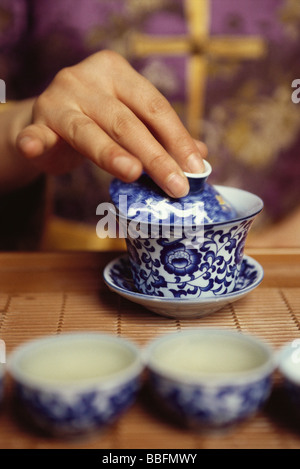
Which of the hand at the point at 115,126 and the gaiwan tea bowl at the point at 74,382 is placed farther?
the hand at the point at 115,126

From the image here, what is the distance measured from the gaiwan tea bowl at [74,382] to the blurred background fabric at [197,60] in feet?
3.95

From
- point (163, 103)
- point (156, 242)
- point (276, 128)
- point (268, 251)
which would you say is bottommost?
point (276, 128)

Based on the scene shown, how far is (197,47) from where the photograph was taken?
1802 mm

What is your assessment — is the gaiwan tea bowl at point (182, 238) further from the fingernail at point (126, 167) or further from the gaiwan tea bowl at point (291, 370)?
the gaiwan tea bowl at point (291, 370)

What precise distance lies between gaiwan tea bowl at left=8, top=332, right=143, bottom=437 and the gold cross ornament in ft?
4.25

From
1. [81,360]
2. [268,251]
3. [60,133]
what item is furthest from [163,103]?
[81,360]

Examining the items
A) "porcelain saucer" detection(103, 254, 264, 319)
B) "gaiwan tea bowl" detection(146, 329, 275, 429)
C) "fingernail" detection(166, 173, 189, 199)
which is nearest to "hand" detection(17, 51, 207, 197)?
"fingernail" detection(166, 173, 189, 199)

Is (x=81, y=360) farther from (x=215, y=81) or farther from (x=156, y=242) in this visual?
(x=215, y=81)

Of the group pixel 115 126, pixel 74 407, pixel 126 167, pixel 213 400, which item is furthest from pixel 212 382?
pixel 115 126

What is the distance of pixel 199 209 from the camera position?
2.69 ft

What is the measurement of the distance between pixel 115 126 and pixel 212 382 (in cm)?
49

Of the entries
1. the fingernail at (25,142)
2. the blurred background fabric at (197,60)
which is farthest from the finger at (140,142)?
the blurred background fabric at (197,60)

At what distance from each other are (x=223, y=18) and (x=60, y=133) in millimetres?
1036

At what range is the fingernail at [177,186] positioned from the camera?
80cm
